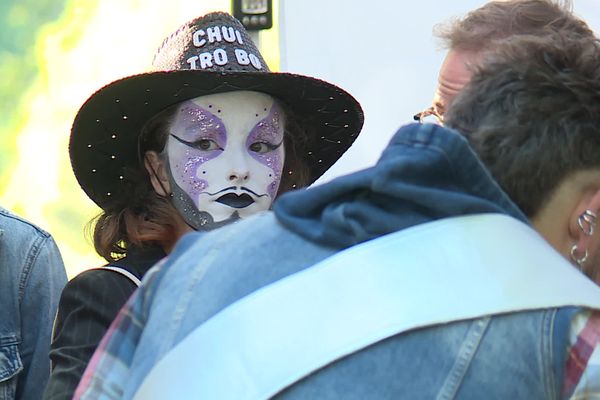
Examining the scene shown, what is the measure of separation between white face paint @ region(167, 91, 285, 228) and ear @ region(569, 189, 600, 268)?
3.57 ft

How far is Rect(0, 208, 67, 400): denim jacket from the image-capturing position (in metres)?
2.60

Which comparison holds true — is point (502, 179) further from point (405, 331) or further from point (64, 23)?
point (64, 23)

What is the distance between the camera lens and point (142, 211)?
2572 mm

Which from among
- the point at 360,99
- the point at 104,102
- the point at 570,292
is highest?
the point at 570,292

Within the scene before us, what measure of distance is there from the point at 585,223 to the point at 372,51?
1907 mm

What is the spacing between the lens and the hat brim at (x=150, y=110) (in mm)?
2496

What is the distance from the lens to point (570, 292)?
131cm

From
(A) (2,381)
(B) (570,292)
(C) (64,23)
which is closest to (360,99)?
(C) (64,23)

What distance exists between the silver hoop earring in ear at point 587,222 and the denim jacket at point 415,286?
0.12m

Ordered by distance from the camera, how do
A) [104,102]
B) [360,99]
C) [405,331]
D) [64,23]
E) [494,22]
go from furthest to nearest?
1. [64,23]
2. [360,99]
3. [104,102]
4. [494,22]
5. [405,331]

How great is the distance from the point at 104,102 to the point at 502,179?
132cm

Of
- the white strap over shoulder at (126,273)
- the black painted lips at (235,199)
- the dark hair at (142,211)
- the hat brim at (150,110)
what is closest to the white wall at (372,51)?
the hat brim at (150,110)

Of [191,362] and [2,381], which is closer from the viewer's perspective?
[191,362]

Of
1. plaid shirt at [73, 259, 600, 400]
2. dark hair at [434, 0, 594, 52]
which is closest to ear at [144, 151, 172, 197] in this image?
dark hair at [434, 0, 594, 52]
